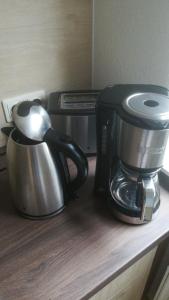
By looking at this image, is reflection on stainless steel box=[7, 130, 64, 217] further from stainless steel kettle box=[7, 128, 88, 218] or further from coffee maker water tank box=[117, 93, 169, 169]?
coffee maker water tank box=[117, 93, 169, 169]

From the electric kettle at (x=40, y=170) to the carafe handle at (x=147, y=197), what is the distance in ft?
0.46

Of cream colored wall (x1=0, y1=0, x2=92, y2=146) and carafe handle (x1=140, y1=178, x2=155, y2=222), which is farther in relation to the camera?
cream colored wall (x1=0, y1=0, x2=92, y2=146)

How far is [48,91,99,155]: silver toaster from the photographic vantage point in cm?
75

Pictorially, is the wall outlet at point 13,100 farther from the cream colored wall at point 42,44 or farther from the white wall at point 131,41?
the white wall at point 131,41

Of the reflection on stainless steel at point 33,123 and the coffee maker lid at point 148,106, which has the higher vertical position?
the coffee maker lid at point 148,106

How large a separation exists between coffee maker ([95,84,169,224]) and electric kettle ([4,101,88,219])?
0.25 feet

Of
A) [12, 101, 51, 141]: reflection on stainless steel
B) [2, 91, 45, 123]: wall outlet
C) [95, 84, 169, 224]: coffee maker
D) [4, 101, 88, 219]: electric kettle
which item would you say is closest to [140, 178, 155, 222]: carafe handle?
[95, 84, 169, 224]: coffee maker

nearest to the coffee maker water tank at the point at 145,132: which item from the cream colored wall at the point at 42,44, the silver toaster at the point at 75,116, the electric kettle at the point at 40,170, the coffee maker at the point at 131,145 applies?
the coffee maker at the point at 131,145

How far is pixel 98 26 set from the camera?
0.82 m

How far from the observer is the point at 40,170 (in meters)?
0.56

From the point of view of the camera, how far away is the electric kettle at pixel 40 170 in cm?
54

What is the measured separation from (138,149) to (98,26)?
1.71 feet

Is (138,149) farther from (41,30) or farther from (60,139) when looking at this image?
(41,30)

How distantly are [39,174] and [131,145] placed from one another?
215mm
